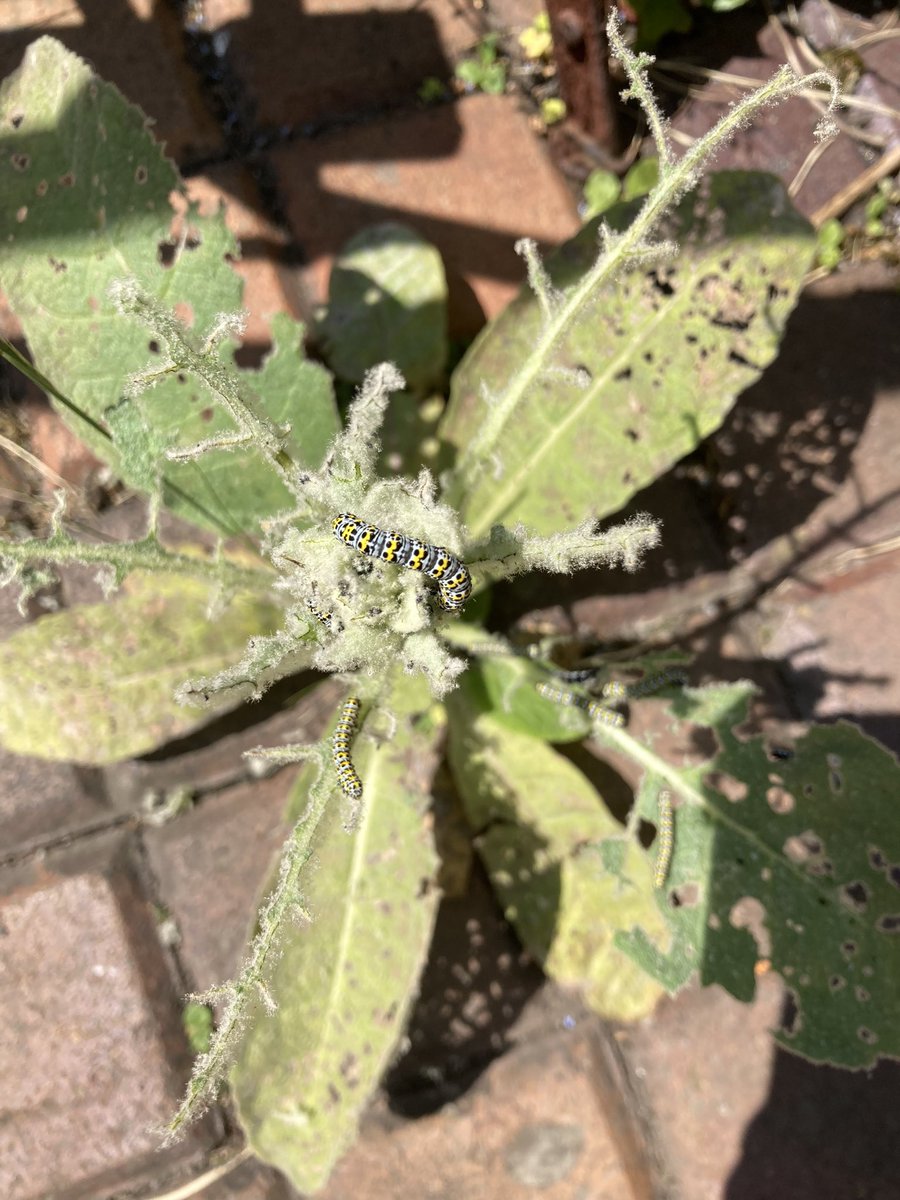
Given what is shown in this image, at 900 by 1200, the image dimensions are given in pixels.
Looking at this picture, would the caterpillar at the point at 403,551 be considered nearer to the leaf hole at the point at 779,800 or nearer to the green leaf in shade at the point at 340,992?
the green leaf in shade at the point at 340,992

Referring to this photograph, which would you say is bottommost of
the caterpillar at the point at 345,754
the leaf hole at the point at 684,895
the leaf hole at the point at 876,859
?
the leaf hole at the point at 684,895

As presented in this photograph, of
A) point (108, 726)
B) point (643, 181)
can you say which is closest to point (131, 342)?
point (108, 726)

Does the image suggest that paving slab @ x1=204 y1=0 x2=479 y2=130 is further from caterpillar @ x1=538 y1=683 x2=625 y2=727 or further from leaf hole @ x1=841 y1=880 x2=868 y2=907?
leaf hole @ x1=841 y1=880 x2=868 y2=907

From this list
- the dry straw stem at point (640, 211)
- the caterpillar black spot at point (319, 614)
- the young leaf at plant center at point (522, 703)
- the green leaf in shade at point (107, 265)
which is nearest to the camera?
the dry straw stem at point (640, 211)

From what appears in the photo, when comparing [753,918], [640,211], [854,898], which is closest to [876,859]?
[854,898]

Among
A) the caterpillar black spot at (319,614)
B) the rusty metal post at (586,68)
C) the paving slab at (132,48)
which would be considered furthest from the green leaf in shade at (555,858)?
the paving slab at (132,48)

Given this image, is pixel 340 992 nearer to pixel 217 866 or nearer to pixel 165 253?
pixel 217 866
